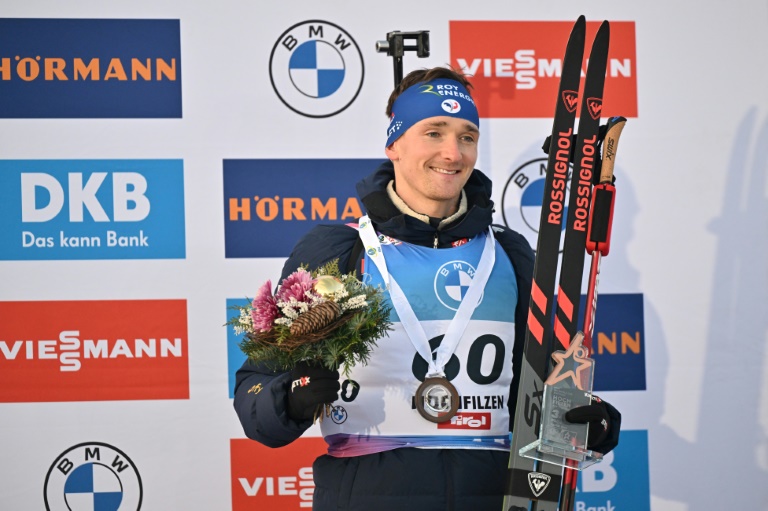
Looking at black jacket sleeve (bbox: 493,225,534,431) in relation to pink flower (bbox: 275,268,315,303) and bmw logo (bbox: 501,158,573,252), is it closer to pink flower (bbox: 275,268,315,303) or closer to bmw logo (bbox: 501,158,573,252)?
pink flower (bbox: 275,268,315,303)

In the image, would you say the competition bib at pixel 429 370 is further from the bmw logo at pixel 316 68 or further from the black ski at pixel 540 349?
the bmw logo at pixel 316 68

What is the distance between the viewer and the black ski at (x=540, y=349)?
2.24m

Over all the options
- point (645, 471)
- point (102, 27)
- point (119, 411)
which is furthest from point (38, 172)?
point (645, 471)

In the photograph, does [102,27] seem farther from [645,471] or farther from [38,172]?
[645,471]

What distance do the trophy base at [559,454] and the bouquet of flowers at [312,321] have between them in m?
0.46

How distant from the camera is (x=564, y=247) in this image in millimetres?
2441

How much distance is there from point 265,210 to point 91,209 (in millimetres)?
542

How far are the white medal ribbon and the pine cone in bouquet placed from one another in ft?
1.16

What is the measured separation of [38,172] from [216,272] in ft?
2.07

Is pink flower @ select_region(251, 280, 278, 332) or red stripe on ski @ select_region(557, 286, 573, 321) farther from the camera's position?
red stripe on ski @ select_region(557, 286, 573, 321)

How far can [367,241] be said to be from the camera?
2365 mm

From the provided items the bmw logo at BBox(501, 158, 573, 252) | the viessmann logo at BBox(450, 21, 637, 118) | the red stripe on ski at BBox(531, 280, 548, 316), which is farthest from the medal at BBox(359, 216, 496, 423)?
the viessmann logo at BBox(450, 21, 637, 118)

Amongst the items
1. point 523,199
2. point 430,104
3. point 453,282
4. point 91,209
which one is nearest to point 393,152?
point 430,104

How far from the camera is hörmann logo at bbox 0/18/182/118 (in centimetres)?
316
